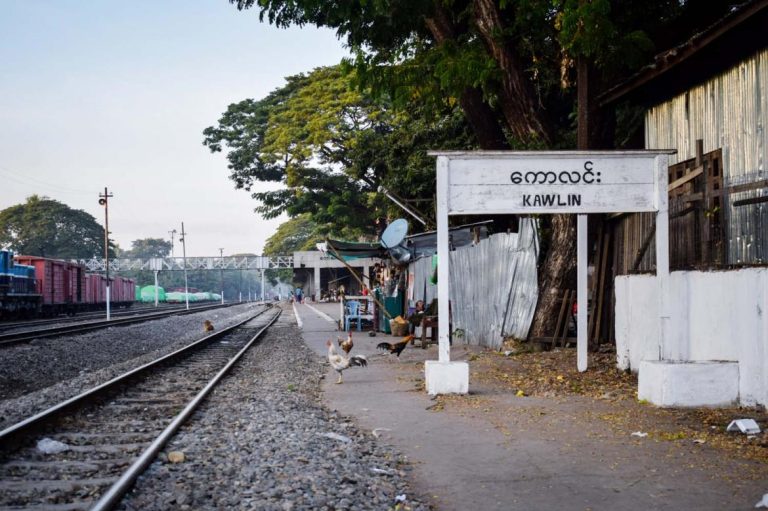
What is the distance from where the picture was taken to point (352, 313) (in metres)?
26.7

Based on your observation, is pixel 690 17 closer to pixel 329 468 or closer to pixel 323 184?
pixel 329 468

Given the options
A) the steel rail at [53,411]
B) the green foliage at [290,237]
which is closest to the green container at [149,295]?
the green foliage at [290,237]

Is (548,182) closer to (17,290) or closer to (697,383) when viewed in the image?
(697,383)

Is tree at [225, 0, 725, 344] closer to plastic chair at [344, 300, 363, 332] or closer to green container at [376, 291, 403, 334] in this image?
green container at [376, 291, 403, 334]

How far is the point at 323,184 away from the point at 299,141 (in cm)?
336

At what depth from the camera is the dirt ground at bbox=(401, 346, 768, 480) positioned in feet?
22.0

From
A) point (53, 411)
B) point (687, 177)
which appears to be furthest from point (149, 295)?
point (687, 177)

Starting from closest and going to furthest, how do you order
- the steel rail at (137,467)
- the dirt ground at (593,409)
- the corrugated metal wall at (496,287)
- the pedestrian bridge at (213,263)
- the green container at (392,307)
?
the steel rail at (137,467)
the dirt ground at (593,409)
the corrugated metal wall at (496,287)
the green container at (392,307)
the pedestrian bridge at (213,263)

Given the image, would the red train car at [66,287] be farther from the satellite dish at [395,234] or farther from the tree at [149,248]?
the tree at [149,248]

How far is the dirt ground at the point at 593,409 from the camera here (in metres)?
6.69

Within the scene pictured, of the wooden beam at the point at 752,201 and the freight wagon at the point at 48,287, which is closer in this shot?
the wooden beam at the point at 752,201

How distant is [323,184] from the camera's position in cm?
4125

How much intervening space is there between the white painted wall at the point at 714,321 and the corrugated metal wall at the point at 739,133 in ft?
1.32

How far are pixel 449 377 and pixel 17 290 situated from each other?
32.1 metres
